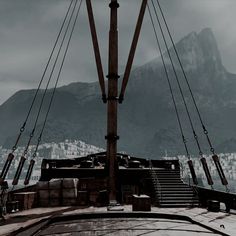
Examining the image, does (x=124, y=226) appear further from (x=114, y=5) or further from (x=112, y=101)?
(x=114, y=5)

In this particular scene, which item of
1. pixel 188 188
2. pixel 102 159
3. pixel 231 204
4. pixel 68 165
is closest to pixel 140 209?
pixel 231 204

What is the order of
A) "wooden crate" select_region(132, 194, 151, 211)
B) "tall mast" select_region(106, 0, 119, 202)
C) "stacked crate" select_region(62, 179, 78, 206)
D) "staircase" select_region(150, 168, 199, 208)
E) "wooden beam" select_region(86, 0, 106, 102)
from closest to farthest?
1. "wooden crate" select_region(132, 194, 151, 211)
2. "tall mast" select_region(106, 0, 119, 202)
3. "wooden beam" select_region(86, 0, 106, 102)
4. "staircase" select_region(150, 168, 199, 208)
5. "stacked crate" select_region(62, 179, 78, 206)

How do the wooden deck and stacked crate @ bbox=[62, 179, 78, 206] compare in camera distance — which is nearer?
the wooden deck

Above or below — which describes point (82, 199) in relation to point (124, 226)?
above

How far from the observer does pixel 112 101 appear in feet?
53.9

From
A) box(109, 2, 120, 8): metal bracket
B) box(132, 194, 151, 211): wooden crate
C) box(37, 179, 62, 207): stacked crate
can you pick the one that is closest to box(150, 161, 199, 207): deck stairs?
box(132, 194, 151, 211): wooden crate

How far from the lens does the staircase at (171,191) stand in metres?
16.6

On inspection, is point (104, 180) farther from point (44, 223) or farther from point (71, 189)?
point (44, 223)

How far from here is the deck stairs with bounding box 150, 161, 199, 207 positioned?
16.6 metres

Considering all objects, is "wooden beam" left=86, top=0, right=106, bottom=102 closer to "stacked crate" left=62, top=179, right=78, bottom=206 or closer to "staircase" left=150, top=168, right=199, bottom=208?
"stacked crate" left=62, top=179, right=78, bottom=206

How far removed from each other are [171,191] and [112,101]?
632 centimetres

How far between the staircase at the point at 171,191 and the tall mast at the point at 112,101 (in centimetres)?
300

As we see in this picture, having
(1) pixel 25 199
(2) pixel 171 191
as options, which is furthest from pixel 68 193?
(2) pixel 171 191

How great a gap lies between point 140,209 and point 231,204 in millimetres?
5935
